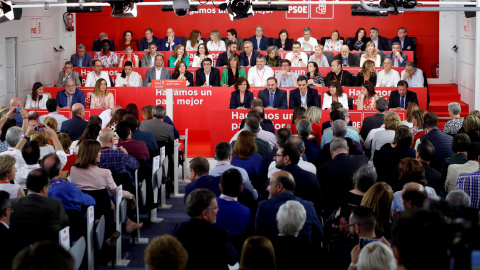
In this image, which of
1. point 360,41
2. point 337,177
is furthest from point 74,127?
point 360,41

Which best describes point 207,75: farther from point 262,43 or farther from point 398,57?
point 398,57

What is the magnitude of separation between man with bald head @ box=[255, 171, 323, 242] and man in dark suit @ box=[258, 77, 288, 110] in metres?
7.14

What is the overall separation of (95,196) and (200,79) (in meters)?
8.09

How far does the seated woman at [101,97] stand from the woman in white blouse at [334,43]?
641 centimetres

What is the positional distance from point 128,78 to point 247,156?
816 cm

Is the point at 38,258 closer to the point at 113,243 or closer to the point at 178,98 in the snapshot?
the point at 113,243

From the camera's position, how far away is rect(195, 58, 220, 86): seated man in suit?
14453mm

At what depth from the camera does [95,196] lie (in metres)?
6.65

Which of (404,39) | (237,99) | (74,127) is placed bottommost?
(74,127)

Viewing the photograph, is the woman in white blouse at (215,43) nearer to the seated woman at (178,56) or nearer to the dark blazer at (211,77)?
the seated woman at (178,56)

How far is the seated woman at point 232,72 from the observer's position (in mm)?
14391

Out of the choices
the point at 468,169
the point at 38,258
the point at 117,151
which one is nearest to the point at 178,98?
the point at 117,151

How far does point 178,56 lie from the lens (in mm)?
15977

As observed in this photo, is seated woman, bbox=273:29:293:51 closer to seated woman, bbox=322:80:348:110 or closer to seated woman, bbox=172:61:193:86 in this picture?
seated woman, bbox=172:61:193:86
